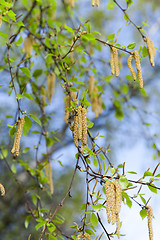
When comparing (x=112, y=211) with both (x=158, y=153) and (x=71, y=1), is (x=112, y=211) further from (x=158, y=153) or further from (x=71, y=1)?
(x=71, y=1)

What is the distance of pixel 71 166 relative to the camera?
238 centimetres

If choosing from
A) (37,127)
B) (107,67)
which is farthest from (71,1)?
(37,127)

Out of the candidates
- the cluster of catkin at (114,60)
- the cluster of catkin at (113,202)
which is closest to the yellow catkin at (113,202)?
the cluster of catkin at (113,202)

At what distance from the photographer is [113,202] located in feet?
1.84

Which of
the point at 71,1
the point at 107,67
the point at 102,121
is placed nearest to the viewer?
the point at 71,1

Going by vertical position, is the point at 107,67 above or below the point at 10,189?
above

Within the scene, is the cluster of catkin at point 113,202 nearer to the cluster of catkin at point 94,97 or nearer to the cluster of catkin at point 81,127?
the cluster of catkin at point 81,127

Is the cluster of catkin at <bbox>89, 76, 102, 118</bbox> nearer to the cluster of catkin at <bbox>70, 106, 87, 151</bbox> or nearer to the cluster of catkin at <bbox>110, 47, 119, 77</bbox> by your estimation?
the cluster of catkin at <bbox>110, 47, 119, 77</bbox>

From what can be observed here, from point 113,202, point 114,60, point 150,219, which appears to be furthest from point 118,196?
point 114,60

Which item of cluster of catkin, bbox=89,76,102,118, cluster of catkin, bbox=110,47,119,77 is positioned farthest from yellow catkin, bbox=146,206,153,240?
cluster of catkin, bbox=89,76,102,118

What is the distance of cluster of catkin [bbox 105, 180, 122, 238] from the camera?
0.55 metres

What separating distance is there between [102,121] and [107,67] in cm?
101

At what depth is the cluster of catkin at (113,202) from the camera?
21.8 inches

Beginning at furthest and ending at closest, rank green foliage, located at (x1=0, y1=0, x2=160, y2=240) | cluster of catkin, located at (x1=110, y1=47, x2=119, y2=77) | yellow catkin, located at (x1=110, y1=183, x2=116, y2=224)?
green foliage, located at (x1=0, y1=0, x2=160, y2=240) < cluster of catkin, located at (x1=110, y1=47, x2=119, y2=77) < yellow catkin, located at (x1=110, y1=183, x2=116, y2=224)
